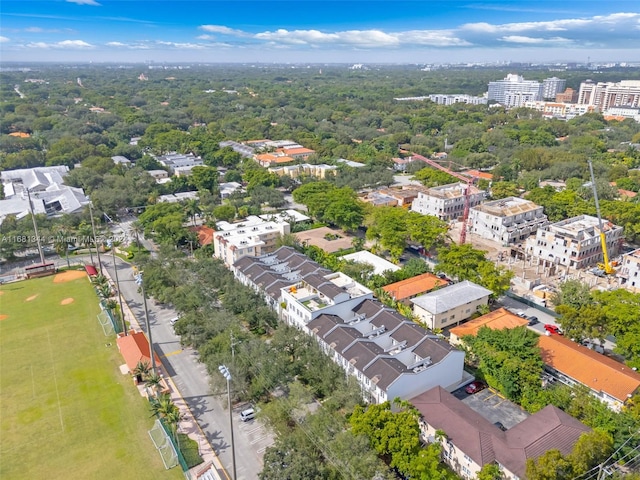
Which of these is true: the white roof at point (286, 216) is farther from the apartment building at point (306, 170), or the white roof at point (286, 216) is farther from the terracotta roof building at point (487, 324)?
the terracotta roof building at point (487, 324)

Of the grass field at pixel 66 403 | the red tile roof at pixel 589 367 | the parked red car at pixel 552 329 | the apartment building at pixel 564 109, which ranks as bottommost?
the grass field at pixel 66 403

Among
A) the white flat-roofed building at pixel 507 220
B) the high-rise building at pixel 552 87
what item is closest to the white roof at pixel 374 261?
the white flat-roofed building at pixel 507 220

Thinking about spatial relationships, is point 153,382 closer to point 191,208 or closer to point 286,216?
point 286,216

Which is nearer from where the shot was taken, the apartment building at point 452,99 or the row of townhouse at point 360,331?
the row of townhouse at point 360,331

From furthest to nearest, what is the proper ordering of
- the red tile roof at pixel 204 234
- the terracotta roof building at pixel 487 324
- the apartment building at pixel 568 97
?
the apartment building at pixel 568 97
the red tile roof at pixel 204 234
the terracotta roof building at pixel 487 324

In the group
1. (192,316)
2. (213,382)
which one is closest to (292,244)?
(192,316)

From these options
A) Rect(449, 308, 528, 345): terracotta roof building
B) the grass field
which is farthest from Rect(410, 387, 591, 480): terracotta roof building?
the grass field

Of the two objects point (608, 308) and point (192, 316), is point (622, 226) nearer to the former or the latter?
point (608, 308)

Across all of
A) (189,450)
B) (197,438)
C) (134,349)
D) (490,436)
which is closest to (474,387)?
(490,436)
